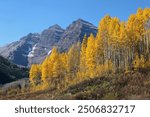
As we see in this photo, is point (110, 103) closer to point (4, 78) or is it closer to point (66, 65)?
point (66, 65)

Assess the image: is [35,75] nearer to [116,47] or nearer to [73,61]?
[73,61]

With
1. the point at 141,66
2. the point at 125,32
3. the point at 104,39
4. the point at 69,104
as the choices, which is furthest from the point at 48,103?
the point at 104,39

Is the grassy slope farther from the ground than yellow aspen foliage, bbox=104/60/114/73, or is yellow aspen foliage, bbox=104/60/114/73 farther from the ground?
yellow aspen foliage, bbox=104/60/114/73

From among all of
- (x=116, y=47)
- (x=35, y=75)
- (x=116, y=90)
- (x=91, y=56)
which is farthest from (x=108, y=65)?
(x=116, y=90)

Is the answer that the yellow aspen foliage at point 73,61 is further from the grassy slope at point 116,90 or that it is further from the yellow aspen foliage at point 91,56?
the grassy slope at point 116,90

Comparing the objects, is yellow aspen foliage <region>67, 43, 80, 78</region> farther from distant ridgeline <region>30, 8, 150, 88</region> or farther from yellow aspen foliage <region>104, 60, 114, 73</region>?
yellow aspen foliage <region>104, 60, 114, 73</region>

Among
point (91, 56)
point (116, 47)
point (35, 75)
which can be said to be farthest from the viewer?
point (35, 75)

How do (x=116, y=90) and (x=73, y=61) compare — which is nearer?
(x=116, y=90)

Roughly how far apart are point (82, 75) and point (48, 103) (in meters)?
71.9

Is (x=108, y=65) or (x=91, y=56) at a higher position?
(x=91, y=56)

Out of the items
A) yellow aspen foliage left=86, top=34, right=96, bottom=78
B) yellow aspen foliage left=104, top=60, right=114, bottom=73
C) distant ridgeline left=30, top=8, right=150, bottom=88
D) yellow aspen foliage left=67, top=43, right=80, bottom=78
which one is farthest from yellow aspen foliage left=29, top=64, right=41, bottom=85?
yellow aspen foliage left=104, top=60, right=114, bottom=73

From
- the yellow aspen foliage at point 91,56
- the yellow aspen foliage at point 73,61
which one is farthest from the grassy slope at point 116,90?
the yellow aspen foliage at point 73,61

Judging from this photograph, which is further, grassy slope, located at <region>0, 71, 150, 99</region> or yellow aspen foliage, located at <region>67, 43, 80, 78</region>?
yellow aspen foliage, located at <region>67, 43, 80, 78</region>

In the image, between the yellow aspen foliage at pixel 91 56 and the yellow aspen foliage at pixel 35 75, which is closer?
the yellow aspen foliage at pixel 91 56
